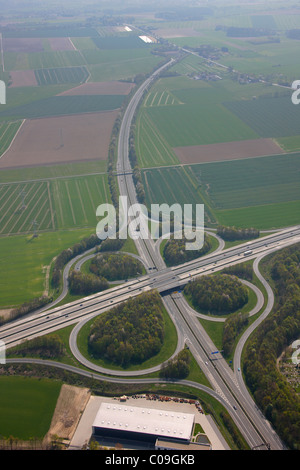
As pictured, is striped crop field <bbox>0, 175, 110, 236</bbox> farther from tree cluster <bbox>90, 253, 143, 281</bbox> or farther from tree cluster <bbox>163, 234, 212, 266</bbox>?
tree cluster <bbox>163, 234, 212, 266</bbox>

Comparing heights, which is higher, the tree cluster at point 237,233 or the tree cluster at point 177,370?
the tree cluster at point 237,233

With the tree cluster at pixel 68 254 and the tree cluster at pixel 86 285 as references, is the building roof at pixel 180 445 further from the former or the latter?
the tree cluster at pixel 68 254

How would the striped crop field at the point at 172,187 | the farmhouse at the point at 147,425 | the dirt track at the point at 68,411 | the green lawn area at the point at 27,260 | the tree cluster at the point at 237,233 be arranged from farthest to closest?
the striped crop field at the point at 172,187
the tree cluster at the point at 237,233
the green lawn area at the point at 27,260
the dirt track at the point at 68,411
the farmhouse at the point at 147,425

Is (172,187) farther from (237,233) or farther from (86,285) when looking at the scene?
(86,285)

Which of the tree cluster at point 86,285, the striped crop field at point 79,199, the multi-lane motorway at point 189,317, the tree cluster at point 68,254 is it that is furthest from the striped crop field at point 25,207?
the multi-lane motorway at point 189,317

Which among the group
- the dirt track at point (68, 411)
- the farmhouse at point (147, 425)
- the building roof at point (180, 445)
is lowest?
the dirt track at point (68, 411)
